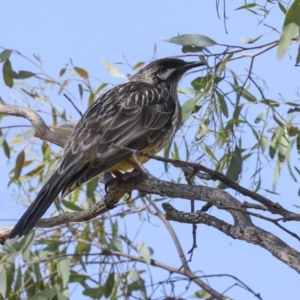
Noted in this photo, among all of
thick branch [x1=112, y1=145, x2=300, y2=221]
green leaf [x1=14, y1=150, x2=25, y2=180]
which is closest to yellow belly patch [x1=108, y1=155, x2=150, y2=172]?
green leaf [x1=14, y1=150, x2=25, y2=180]

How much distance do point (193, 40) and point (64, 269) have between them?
1.49 m

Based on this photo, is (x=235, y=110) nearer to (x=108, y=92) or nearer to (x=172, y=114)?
(x=172, y=114)

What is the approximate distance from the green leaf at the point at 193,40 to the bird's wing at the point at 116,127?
0.42m

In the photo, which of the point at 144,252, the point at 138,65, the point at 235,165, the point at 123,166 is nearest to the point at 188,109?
the point at 235,165

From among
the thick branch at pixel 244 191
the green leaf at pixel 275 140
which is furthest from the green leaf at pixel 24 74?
the thick branch at pixel 244 191

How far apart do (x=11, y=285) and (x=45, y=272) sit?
11.2 inches

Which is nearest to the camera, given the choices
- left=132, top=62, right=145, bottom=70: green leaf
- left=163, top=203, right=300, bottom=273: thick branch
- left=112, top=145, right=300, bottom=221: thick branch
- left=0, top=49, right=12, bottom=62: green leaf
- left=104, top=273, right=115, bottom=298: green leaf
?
left=112, top=145, right=300, bottom=221: thick branch

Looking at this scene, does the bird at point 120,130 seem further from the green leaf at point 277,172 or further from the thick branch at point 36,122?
the green leaf at point 277,172

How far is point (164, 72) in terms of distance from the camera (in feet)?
14.7

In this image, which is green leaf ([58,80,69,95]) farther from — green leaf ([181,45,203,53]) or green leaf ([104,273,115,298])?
green leaf ([181,45,203,53])

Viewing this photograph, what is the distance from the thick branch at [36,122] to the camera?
3.80 m

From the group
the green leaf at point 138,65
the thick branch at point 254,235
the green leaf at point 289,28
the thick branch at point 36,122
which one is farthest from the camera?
the green leaf at point 138,65

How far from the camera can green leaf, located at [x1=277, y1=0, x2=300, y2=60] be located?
3.22 metres

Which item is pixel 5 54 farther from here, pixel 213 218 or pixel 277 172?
pixel 213 218
